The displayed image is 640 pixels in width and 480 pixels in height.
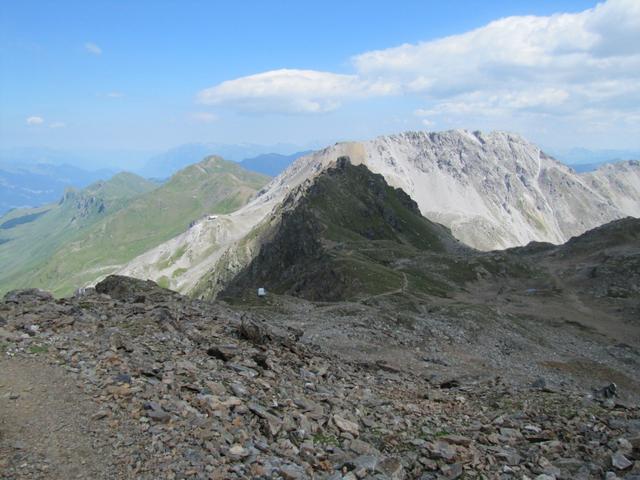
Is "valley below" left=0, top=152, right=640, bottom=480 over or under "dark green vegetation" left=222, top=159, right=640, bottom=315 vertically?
over

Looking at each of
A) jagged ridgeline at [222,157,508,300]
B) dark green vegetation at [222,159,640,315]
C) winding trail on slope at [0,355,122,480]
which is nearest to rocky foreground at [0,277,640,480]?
winding trail on slope at [0,355,122,480]

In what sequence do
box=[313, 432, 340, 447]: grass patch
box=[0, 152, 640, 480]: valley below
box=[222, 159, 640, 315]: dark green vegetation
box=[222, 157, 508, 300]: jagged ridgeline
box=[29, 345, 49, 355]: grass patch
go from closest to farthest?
box=[0, 152, 640, 480]: valley below, box=[313, 432, 340, 447]: grass patch, box=[29, 345, 49, 355]: grass patch, box=[222, 159, 640, 315]: dark green vegetation, box=[222, 157, 508, 300]: jagged ridgeline

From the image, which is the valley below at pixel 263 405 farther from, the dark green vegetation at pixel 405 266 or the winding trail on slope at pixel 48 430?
the dark green vegetation at pixel 405 266

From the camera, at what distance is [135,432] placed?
14422 millimetres

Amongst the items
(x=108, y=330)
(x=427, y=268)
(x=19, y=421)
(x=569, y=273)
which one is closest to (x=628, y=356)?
(x=427, y=268)

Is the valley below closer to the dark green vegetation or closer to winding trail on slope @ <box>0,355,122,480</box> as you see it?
winding trail on slope @ <box>0,355,122,480</box>

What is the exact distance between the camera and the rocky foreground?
13.7 meters

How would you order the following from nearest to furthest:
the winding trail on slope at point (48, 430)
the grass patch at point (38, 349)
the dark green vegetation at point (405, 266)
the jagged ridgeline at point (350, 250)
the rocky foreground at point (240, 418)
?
1. the winding trail on slope at point (48, 430)
2. the rocky foreground at point (240, 418)
3. the grass patch at point (38, 349)
4. the dark green vegetation at point (405, 266)
5. the jagged ridgeline at point (350, 250)

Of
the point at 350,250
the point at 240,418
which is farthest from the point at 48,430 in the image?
the point at 350,250

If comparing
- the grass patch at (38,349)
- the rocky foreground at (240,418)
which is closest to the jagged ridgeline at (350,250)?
the rocky foreground at (240,418)

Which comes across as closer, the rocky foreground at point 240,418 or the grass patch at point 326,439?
the rocky foreground at point 240,418

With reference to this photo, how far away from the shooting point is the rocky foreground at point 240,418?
538 inches

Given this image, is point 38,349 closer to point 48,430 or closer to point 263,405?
point 48,430

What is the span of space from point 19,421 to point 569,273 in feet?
400
